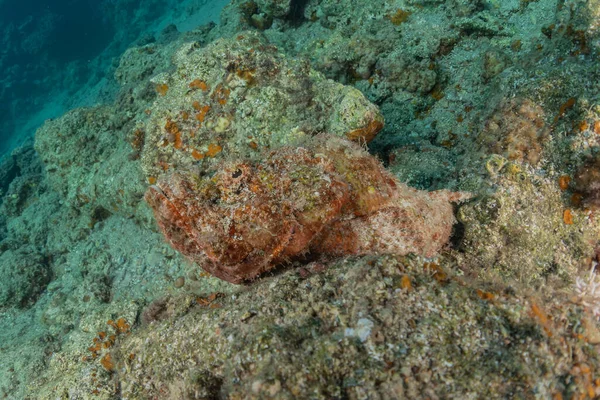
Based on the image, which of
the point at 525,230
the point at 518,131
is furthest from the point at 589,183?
the point at 518,131

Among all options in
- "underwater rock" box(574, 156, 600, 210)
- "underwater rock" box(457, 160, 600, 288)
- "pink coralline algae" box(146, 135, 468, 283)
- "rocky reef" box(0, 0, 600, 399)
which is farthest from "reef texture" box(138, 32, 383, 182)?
"underwater rock" box(574, 156, 600, 210)

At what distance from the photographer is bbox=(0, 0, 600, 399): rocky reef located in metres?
2.02

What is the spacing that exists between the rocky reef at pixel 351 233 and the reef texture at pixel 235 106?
3 centimetres

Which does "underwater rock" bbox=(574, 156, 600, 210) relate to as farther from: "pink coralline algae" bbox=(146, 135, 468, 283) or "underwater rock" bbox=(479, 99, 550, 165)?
"pink coralline algae" bbox=(146, 135, 468, 283)

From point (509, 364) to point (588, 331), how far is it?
2.06 ft

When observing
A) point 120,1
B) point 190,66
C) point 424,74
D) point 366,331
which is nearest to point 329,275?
point 366,331

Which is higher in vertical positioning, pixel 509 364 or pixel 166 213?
pixel 166 213

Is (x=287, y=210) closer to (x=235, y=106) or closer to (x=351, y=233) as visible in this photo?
(x=351, y=233)

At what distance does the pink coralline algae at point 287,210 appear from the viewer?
8.69 ft

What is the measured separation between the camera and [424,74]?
19.6ft

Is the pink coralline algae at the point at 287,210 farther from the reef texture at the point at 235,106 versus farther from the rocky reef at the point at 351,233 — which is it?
the reef texture at the point at 235,106

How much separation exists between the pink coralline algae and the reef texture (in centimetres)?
162

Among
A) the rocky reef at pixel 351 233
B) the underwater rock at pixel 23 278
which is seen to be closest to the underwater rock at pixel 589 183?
the rocky reef at pixel 351 233

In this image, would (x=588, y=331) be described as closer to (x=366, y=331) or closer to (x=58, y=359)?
(x=366, y=331)
